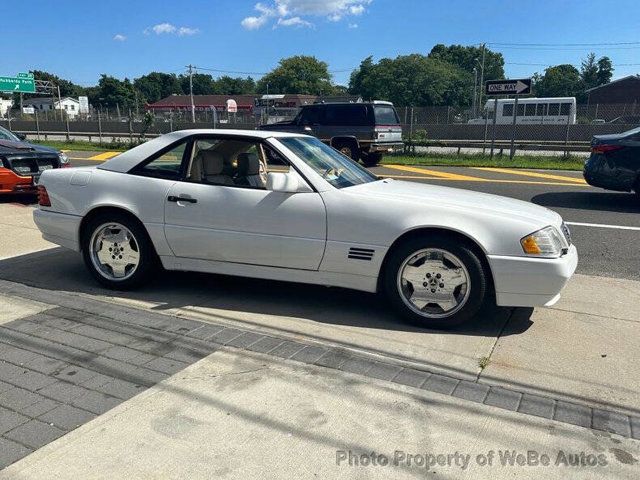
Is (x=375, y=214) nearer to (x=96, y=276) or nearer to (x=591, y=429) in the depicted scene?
(x=591, y=429)

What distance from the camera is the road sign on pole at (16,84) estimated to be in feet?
116

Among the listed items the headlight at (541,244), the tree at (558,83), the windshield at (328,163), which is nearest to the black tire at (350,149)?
the windshield at (328,163)

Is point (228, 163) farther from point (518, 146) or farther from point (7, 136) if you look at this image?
point (518, 146)

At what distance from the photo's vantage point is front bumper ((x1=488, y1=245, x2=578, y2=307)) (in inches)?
153

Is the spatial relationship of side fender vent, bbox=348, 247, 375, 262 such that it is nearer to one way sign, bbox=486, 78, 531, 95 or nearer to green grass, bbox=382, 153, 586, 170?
green grass, bbox=382, 153, 586, 170

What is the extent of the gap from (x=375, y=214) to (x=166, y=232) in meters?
1.77

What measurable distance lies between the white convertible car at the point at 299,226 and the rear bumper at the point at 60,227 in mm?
11

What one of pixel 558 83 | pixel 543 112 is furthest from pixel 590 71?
pixel 543 112

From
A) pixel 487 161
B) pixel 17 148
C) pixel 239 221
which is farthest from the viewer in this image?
pixel 487 161

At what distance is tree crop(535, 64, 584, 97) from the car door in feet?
358

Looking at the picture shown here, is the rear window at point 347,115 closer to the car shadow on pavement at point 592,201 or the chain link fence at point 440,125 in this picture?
the chain link fence at point 440,125

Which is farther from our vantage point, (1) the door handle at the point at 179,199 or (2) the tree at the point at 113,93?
(2) the tree at the point at 113,93

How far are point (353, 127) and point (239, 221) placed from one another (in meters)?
13.2

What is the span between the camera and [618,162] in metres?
9.27
